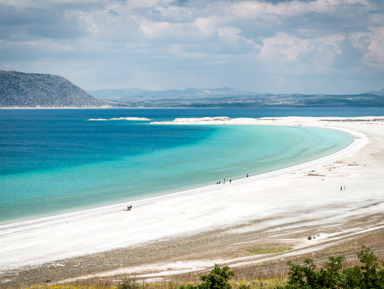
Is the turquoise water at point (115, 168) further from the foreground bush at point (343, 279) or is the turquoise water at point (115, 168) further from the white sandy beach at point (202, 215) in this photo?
the foreground bush at point (343, 279)

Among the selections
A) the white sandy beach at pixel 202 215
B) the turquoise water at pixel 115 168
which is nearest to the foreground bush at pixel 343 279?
the white sandy beach at pixel 202 215

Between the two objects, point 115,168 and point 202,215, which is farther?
point 115,168

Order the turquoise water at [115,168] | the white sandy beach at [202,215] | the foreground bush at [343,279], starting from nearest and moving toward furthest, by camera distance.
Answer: the foreground bush at [343,279] < the white sandy beach at [202,215] < the turquoise water at [115,168]

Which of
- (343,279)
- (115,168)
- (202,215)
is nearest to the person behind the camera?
(343,279)

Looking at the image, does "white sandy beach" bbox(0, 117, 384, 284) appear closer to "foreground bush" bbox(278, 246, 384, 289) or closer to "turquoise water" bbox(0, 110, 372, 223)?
"turquoise water" bbox(0, 110, 372, 223)

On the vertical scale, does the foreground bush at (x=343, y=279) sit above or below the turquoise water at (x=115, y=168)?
above

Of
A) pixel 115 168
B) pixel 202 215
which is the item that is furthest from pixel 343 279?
pixel 115 168

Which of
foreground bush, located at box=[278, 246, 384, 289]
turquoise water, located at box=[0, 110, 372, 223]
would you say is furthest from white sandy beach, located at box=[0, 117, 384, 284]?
foreground bush, located at box=[278, 246, 384, 289]

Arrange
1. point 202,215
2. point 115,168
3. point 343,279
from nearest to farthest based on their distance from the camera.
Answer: point 343,279 < point 202,215 < point 115,168

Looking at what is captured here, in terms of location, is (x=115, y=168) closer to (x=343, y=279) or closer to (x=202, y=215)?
(x=202, y=215)
